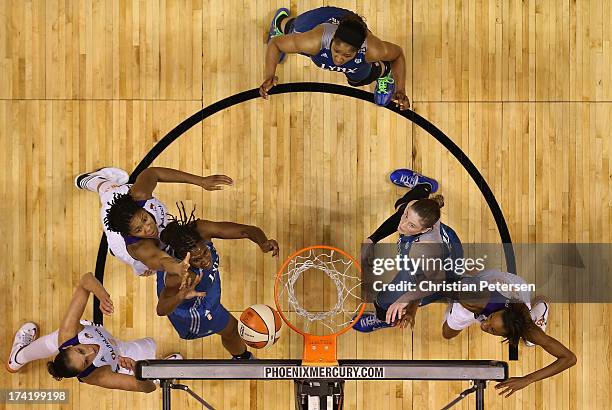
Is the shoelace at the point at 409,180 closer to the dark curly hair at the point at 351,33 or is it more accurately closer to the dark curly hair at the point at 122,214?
the dark curly hair at the point at 351,33

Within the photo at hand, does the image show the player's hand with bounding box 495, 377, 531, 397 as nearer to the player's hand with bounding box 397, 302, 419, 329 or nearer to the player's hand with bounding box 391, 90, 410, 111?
the player's hand with bounding box 397, 302, 419, 329

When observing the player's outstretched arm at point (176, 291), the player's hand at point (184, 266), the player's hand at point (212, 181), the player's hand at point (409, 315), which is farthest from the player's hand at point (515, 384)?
the player's hand at point (212, 181)

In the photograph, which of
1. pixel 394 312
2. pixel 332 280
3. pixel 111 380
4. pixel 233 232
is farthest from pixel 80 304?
pixel 394 312

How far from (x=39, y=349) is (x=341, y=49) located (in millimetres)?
2999

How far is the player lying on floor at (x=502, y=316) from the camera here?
13.8 ft

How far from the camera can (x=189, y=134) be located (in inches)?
185

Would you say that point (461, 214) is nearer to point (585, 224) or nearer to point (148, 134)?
point (585, 224)

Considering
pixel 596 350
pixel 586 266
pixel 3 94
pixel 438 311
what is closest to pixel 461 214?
pixel 438 311

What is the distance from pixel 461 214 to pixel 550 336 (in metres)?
1.16

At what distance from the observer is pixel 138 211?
398 centimetres

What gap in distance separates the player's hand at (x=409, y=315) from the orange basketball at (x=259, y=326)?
922 mm

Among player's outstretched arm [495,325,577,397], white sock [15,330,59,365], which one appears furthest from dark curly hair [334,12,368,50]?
white sock [15,330,59,365]

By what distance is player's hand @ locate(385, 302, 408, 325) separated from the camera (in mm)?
4504

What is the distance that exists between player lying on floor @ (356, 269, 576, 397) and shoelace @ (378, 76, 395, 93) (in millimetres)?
1522
